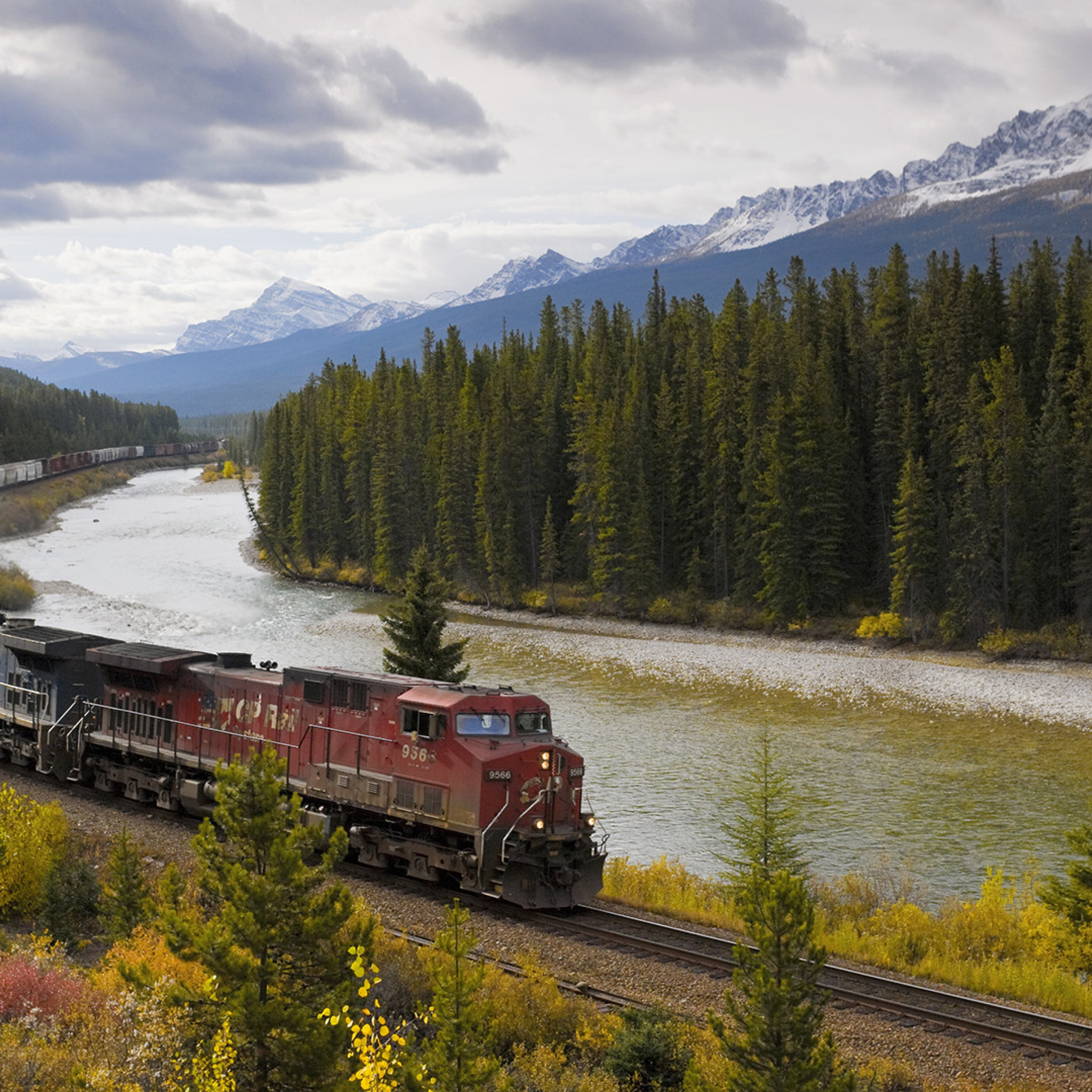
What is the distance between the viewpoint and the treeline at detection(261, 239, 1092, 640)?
66.7 metres

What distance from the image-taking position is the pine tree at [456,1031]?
11.9 m

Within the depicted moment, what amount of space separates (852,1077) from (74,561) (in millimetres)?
95905

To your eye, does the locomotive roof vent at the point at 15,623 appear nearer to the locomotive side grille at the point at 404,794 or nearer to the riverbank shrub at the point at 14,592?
the locomotive side grille at the point at 404,794

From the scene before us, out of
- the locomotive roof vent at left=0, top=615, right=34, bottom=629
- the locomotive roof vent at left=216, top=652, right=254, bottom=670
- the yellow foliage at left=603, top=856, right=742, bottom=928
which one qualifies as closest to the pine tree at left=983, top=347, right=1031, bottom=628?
the yellow foliage at left=603, top=856, right=742, bottom=928

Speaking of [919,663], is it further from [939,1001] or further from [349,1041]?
[349,1041]

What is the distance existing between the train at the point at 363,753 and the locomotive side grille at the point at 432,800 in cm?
3

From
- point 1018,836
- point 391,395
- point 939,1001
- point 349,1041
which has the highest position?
point 391,395

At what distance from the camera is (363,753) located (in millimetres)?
25344

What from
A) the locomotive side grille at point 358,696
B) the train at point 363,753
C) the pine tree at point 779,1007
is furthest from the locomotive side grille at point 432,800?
the pine tree at point 779,1007

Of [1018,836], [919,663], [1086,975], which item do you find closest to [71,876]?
[1086,975]

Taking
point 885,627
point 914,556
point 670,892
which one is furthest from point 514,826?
point 914,556

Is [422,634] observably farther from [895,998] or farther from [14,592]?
[14,592]

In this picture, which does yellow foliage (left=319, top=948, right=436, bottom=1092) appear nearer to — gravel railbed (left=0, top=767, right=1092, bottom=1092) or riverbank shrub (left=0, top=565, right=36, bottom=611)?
gravel railbed (left=0, top=767, right=1092, bottom=1092)

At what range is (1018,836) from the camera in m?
34.2
